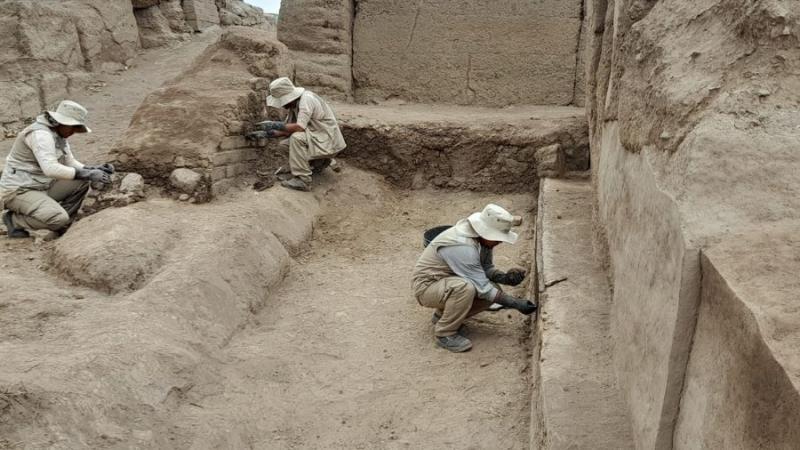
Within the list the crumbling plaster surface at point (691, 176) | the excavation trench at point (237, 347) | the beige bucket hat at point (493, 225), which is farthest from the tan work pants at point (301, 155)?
the crumbling plaster surface at point (691, 176)

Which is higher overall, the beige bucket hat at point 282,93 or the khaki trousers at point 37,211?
the beige bucket hat at point 282,93

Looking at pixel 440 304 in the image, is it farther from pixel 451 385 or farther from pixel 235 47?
pixel 235 47

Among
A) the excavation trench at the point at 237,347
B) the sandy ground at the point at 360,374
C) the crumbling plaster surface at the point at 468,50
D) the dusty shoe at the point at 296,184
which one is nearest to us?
the excavation trench at the point at 237,347

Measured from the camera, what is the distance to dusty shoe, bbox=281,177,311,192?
5859 mm

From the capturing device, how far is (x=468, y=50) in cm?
767

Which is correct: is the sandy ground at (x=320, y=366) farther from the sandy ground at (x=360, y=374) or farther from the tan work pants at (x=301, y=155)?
the tan work pants at (x=301, y=155)

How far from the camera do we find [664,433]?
1.86m

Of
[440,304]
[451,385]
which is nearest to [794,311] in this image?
[451,385]

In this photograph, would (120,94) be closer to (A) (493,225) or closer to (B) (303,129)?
(B) (303,129)

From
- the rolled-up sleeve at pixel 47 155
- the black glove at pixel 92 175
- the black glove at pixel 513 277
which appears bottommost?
the black glove at pixel 513 277

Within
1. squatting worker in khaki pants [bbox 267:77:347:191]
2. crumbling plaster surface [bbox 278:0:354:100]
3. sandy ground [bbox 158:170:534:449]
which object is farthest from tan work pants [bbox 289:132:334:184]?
crumbling plaster surface [bbox 278:0:354:100]

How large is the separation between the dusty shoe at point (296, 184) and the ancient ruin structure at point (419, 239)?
8 centimetres

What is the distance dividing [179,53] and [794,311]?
10290 millimetres

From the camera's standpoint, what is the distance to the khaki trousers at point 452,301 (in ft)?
12.3
